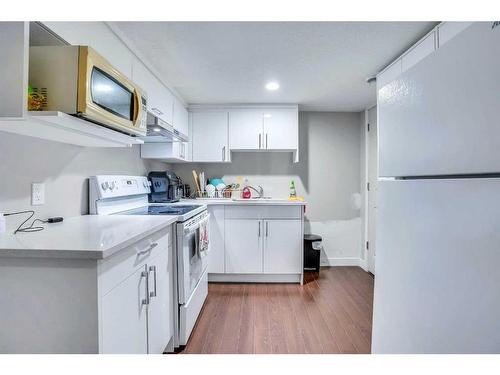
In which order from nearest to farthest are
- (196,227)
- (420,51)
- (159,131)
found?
1. (420,51)
2. (196,227)
3. (159,131)

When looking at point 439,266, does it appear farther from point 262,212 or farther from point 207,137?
point 207,137

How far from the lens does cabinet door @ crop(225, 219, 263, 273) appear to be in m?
2.82

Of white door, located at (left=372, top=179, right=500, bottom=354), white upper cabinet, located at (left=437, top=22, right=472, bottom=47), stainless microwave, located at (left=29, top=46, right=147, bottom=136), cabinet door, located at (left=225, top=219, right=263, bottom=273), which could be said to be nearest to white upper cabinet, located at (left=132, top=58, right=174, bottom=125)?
stainless microwave, located at (left=29, top=46, right=147, bottom=136)

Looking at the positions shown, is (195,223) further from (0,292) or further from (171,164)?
(171,164)

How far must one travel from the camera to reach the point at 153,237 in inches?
53.3

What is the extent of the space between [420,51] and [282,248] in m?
2.12

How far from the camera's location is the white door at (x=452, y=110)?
Result: 1.65 ft

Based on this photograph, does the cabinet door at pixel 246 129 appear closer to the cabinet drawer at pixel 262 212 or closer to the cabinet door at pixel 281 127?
the cabinet door at pixel 281 127

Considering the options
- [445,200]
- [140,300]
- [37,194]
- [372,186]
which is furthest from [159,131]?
[372,186]

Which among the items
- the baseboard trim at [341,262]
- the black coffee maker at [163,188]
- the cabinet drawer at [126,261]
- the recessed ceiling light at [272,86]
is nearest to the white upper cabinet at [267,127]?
the recessed ceiling light at [272,86]

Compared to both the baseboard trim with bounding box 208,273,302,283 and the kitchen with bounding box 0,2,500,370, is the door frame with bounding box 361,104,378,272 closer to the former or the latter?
the kitchen with bounding box 0,2,500,370

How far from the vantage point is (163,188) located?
273cm

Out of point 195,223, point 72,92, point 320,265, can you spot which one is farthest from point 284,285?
point 72,92

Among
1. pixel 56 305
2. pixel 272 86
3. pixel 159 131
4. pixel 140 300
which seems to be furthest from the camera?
pixel 272 86
